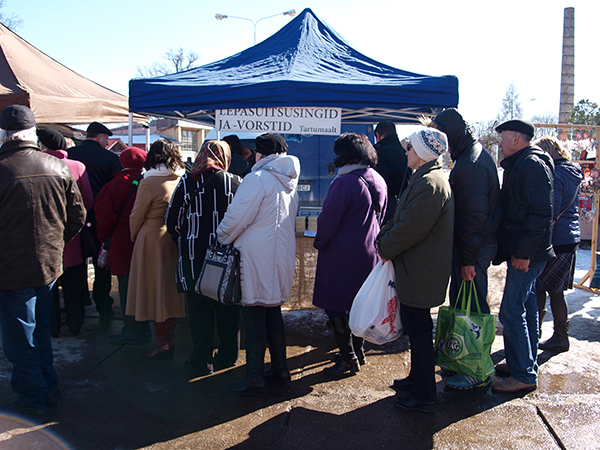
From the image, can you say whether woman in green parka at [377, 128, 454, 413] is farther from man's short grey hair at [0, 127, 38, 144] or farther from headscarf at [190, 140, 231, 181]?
man's short grey hair at [0, 127, 38, 144]

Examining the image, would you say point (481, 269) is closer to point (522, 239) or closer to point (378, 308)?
point (522, 239)

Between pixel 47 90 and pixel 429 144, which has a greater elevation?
pixel 47 90

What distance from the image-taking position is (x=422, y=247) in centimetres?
281

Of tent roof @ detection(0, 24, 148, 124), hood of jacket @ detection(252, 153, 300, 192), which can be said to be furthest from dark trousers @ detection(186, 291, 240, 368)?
tent roof @ detection(0, 24, 148, 124)

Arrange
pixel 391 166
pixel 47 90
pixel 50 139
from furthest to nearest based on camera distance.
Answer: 1. pixel 47 90
2. pixel 391 166
3. pixel 50 139

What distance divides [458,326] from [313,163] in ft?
17.4

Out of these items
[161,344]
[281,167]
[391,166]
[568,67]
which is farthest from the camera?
[568,67]

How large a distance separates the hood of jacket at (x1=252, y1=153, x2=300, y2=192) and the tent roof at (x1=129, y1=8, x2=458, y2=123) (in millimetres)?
1443

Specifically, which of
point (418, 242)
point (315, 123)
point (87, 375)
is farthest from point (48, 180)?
point (315, 123)

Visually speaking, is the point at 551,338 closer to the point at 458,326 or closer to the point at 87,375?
the point at 458,326

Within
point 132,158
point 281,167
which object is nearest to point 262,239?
point 281,167

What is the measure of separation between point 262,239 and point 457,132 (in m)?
1.54

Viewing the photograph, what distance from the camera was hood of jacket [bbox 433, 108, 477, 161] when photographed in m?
3.19

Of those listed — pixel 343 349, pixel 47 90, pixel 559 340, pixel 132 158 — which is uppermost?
pixel 47 90
